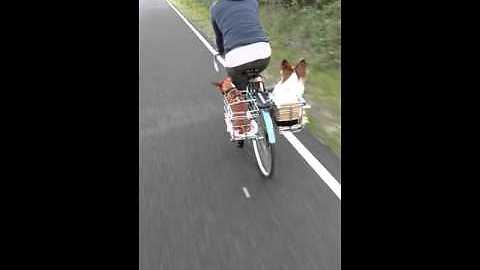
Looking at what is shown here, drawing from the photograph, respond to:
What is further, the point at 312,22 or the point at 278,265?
the point at 312,22

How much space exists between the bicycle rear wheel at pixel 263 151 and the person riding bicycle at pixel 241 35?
628 millimetres

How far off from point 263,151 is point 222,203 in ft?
2.56

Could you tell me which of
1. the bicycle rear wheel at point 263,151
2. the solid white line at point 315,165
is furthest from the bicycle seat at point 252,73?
the solid white line at point 315,165

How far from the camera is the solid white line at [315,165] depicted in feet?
14.9

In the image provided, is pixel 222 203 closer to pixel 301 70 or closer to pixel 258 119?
pixel 258 119

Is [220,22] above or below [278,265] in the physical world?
above

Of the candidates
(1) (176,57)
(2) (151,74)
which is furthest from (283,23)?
(2) (151,74)

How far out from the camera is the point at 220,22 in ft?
16.1

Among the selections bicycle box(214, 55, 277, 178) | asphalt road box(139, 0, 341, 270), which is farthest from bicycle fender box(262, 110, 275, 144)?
asphalt road box(139, 0, 341, 270)

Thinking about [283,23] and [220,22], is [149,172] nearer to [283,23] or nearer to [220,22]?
[220,22]

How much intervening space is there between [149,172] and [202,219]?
4.47ft

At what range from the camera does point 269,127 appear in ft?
14.8
